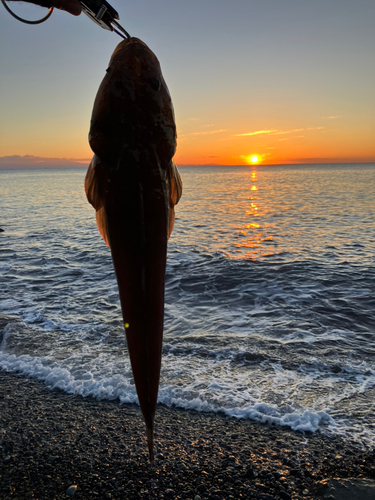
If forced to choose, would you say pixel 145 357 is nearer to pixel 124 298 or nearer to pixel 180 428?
pixel 124 298

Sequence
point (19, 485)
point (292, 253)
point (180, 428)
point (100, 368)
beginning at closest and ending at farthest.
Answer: point (19, 485) < point (180, 428) < point (100, 368) < point (292, 253)

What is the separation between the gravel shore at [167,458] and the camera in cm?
358

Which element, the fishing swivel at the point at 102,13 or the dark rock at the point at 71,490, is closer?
the fishing swivel at the point at 102,13

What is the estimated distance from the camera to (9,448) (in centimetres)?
416

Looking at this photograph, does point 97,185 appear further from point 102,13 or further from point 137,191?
point 102,13

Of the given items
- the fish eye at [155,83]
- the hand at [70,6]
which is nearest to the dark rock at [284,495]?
the fish eye at [155,83]

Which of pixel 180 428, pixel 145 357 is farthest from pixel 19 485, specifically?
pixel 145 357

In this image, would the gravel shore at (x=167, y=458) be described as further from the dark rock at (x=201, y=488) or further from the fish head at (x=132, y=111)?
the fish head at (x=132, y=111)

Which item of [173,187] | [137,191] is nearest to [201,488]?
[173,187]

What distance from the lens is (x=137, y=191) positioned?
117 cm

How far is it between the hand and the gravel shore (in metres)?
3.95

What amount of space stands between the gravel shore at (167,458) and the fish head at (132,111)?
11.7 feet

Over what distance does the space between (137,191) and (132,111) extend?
0.31 metres

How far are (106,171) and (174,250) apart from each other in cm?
1529
